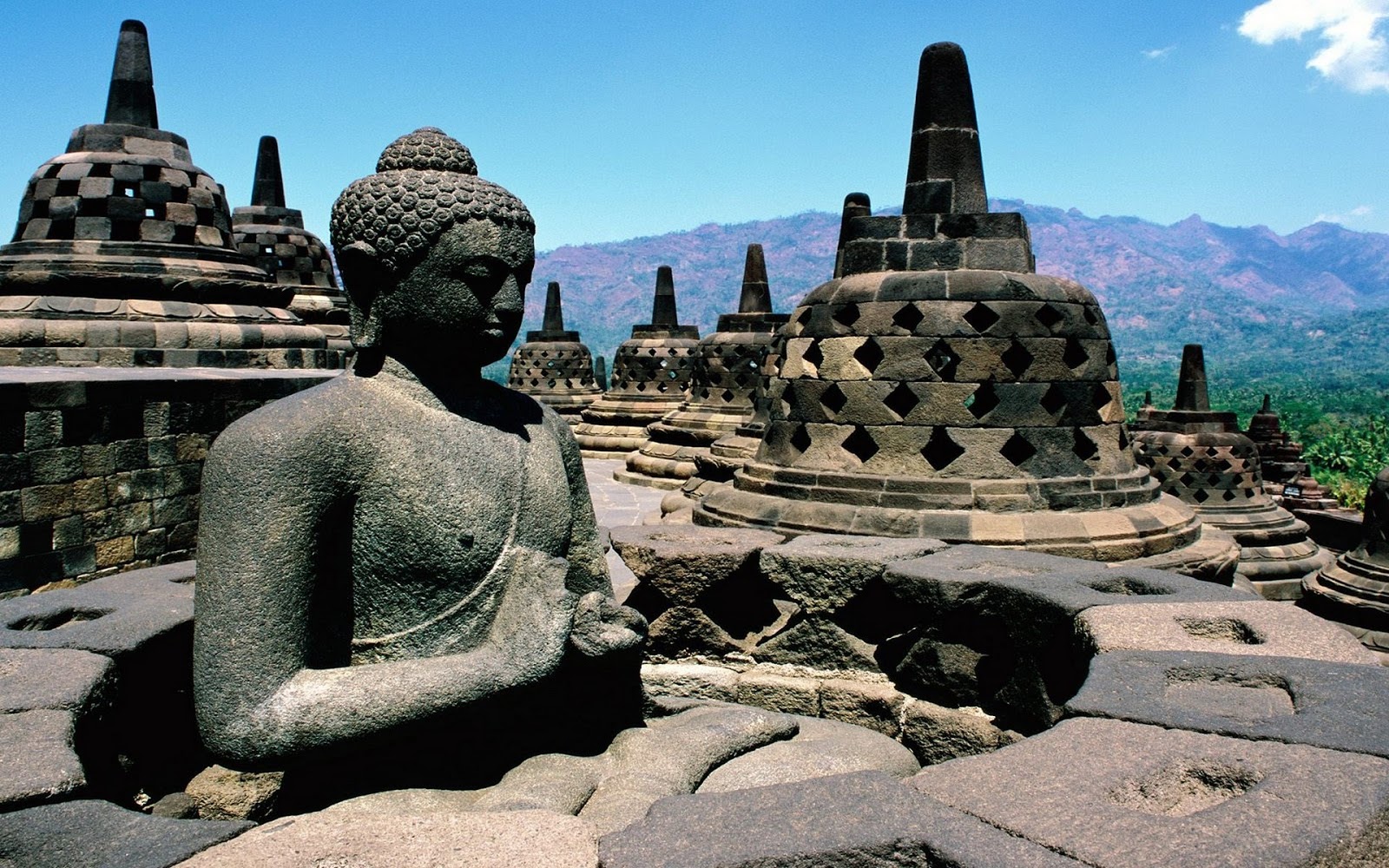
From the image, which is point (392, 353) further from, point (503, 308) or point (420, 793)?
point (420, 793)

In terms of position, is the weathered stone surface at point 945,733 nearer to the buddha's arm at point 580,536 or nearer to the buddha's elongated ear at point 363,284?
the buddha's arm at point 580,536

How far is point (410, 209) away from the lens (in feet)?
7.13

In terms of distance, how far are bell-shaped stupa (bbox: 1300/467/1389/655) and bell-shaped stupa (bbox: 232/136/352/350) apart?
11452 mm

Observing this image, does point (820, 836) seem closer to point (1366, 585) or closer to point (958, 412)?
point (958, 412)

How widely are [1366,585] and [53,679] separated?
967 cm

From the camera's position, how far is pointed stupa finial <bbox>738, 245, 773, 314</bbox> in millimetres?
12719

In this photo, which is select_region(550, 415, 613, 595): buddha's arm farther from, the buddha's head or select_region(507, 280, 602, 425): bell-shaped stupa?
select_region(507, 280, 602, 425): bell-shaped stupa

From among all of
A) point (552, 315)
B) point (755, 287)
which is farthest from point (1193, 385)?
point (552, 315)

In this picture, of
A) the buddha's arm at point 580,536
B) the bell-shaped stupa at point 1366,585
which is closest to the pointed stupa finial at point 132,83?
the buddha's arm at point 580,536

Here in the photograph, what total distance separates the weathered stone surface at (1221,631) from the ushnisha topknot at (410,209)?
174 centimetres

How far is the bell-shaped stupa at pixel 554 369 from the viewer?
55.6 feet

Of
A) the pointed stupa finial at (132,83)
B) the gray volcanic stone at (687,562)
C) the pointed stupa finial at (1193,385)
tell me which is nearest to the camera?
the gray volcanic stone at (687,562)

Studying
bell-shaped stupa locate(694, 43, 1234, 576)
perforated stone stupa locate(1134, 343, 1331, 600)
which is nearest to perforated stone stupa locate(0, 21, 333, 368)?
bell-shaped stupa locate(694, 43, 1234, 576)

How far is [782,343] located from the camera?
214 inches
